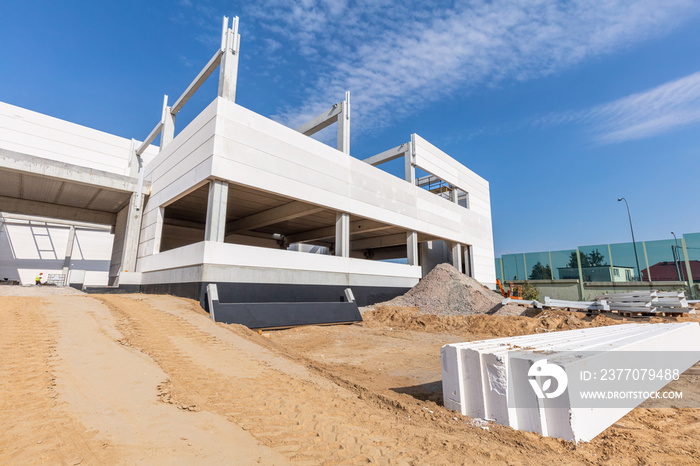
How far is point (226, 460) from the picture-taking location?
2646 millimetres

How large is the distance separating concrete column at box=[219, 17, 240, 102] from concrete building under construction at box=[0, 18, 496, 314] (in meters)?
0.05

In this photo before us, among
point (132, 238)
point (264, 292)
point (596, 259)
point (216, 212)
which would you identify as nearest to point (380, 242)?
point (264, 292)

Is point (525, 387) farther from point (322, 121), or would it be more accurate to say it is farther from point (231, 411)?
point (322, 121)

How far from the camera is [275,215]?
19.4 metres

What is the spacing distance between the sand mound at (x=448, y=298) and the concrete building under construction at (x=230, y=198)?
1528 millimetres

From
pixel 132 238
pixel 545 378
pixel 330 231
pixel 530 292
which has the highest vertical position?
pixel 330 231

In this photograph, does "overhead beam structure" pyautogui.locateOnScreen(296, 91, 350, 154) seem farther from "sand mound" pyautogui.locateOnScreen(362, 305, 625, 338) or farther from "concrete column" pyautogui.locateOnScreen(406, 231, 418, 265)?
"sand mound" pyautogui.locateOnScreen(362, 305, 625, 338)

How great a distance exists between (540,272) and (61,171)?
4019 cm

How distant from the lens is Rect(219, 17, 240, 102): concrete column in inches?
542

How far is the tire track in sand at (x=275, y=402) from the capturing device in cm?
297

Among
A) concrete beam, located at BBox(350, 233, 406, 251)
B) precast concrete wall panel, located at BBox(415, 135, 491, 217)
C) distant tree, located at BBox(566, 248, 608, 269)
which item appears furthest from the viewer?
distant tree, located at BBox(566, 248, 608, 269)

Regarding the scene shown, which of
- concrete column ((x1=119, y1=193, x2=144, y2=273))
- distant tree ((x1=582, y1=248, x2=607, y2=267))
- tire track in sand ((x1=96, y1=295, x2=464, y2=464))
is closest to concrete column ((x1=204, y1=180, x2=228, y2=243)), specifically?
tire track in sand ((x1=96, y1=295, x2=464, y2=464))

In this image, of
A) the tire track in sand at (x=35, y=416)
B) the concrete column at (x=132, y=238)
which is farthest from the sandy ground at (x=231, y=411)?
the concrete column at (x=132, y=238)

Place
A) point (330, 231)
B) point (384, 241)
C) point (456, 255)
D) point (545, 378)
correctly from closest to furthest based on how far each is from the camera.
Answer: point (545, 378) → point (330, 231) → point (456, 255) → point (384, 241)
